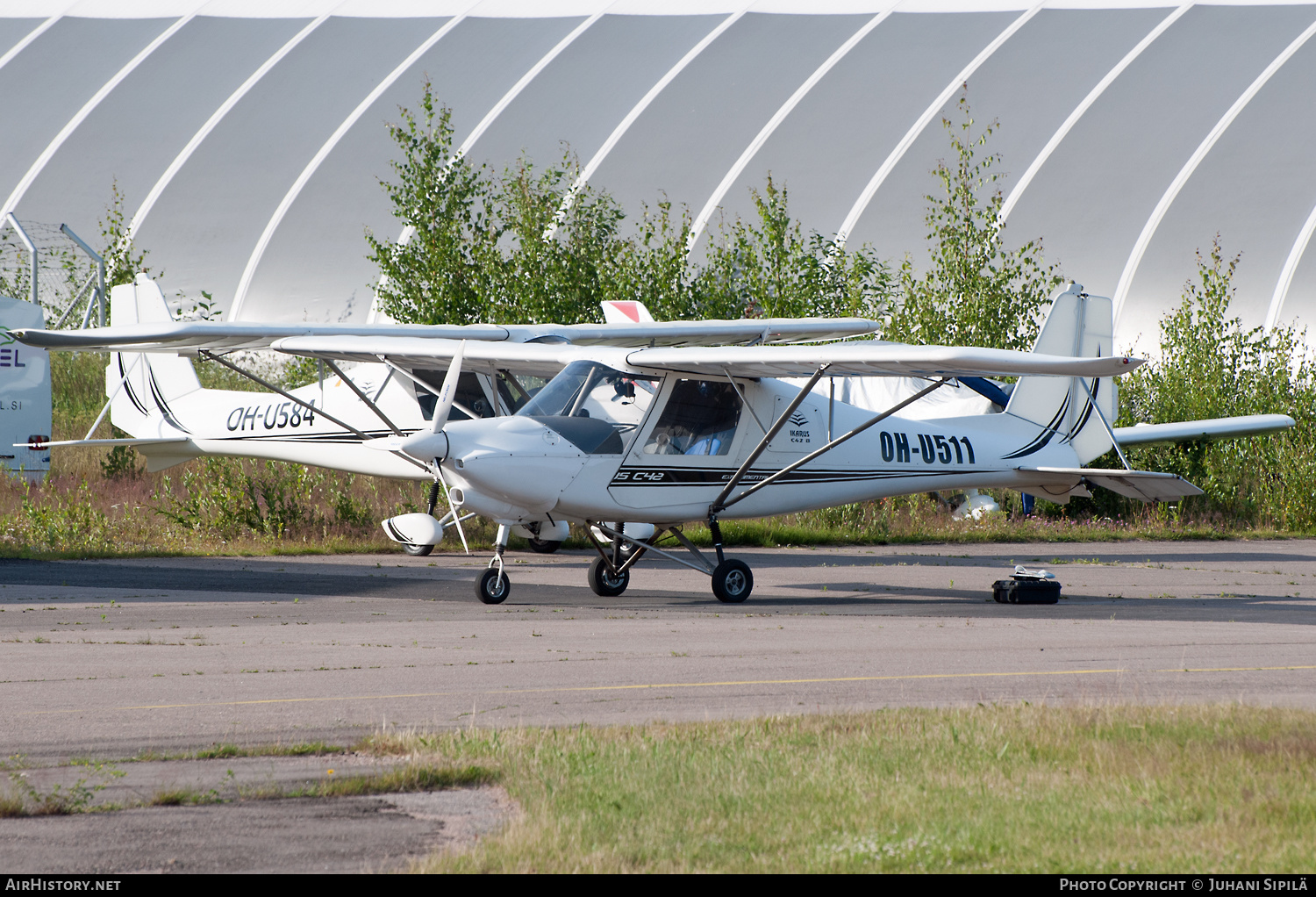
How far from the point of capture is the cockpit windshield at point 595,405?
46.9 ft

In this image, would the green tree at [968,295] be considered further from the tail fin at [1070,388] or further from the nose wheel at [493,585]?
the nose wheel at [493,585]

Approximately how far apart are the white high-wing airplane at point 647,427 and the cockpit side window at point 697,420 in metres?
0.02

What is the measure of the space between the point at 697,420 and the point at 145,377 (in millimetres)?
12168

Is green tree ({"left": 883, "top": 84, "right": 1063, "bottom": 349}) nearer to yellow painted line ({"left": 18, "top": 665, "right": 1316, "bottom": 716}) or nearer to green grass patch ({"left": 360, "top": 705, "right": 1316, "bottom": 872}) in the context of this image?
yellow painted line ({"left": 18, "top": 665, "right": 1316, "bottom": 716})

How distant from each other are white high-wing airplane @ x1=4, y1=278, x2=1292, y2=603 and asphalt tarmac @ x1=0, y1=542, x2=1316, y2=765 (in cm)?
102

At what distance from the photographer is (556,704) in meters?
7.98

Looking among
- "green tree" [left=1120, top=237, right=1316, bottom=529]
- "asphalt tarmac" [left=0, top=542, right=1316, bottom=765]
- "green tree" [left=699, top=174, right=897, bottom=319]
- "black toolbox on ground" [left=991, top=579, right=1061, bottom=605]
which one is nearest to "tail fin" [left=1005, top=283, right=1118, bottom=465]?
"asphalt tarmac" [left=0, top=542, right=1316, bottom=765]

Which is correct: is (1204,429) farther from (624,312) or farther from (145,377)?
(145,377)

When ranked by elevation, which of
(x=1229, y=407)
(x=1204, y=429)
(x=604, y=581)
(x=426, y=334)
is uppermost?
(x=426, y=334)

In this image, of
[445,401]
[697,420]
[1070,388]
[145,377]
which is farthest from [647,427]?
[145,377]

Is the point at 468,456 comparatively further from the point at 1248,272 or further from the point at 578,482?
the point at 1248,272

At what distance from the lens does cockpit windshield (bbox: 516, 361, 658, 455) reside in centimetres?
1429

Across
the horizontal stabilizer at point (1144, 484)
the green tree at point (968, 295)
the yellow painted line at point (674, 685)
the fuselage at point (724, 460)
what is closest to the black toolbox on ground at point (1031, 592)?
the horizontal stabilizer at point (1144, 484)

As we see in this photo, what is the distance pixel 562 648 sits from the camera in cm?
1055
